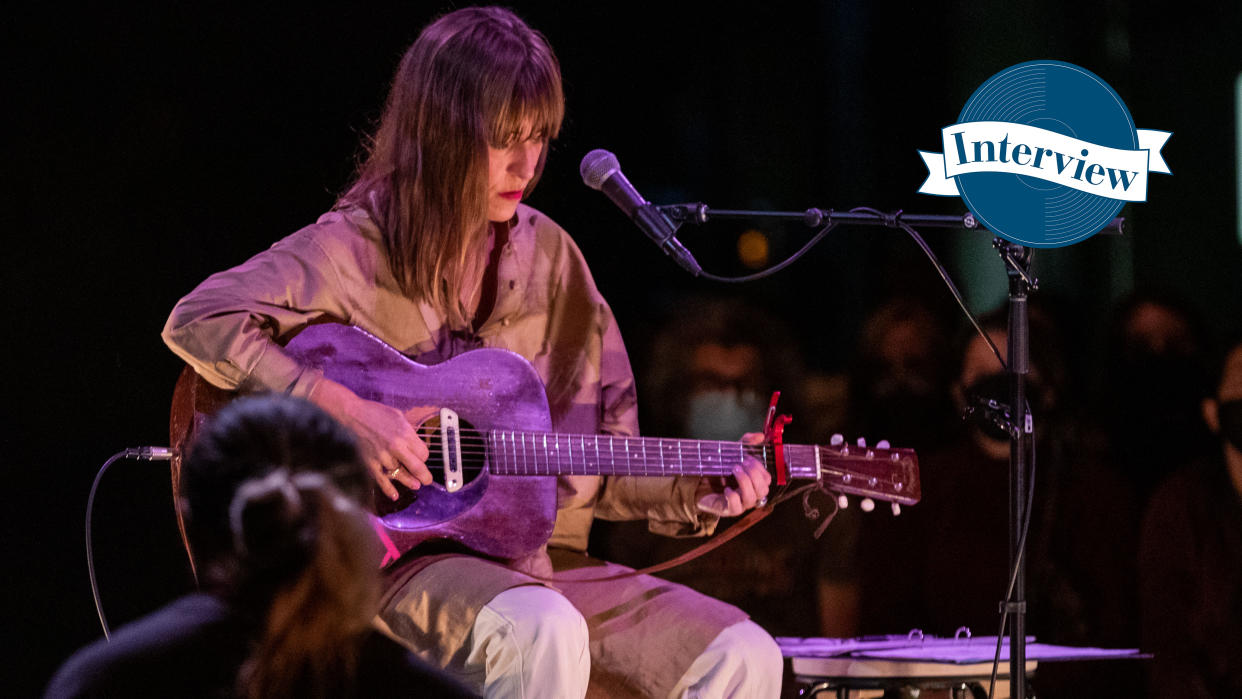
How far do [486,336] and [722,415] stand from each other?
42.2 inches

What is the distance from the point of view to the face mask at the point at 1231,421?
3.63m

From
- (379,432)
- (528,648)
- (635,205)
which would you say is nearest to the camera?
(528,648)

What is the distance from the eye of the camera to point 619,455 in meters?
2.73

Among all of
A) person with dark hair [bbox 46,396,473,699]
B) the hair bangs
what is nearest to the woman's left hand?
the hair bangs

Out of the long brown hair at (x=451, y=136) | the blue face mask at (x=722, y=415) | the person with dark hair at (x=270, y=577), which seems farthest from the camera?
the blue face mask at (x=722, y=415)

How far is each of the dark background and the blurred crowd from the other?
116mm

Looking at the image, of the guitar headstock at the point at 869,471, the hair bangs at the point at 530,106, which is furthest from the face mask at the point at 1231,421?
the hair bangs at the point at 530,106

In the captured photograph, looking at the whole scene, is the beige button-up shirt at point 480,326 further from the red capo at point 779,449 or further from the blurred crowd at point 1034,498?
the blurred crowd at point 1034,498

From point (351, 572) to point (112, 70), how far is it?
2.07 meters

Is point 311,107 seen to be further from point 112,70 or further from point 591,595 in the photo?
point 591,595

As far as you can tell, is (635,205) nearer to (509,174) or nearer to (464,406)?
(509,174)

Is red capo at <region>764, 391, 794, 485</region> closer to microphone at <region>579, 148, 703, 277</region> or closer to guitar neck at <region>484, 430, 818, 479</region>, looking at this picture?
guitar neck at <region>484, 430, 818, 479</region>

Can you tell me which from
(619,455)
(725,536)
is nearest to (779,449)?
(725,536)

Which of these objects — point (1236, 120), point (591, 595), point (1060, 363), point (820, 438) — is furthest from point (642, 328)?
point (1236, 120)
